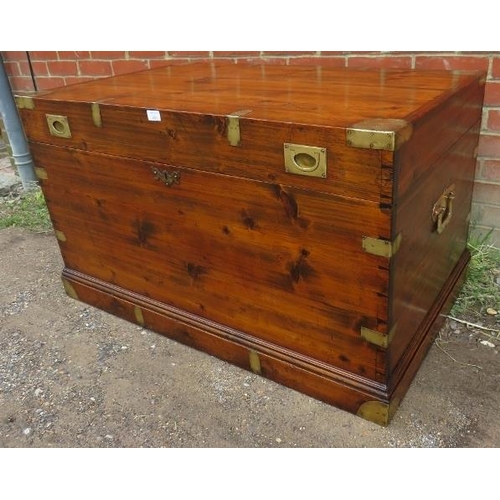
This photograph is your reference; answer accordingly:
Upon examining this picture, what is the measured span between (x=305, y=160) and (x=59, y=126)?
889 mm

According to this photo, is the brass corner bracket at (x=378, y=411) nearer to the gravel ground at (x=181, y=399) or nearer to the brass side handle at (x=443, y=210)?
the gravel ground at (x=181, y=399)

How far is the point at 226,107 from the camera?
1.36 m

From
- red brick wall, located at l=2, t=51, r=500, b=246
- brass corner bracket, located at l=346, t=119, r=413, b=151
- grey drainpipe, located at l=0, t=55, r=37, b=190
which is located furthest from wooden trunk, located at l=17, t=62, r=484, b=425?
grey drainpipe, located at l=0, t=55, r=37, b=190

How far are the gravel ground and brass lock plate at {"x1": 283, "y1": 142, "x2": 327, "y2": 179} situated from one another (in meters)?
0.69

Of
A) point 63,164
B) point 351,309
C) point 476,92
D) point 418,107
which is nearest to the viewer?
point 418,107

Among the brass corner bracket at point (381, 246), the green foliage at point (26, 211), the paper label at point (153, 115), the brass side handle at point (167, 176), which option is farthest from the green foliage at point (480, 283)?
the green foliage at point (26, 211)

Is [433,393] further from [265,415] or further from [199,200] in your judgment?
[199,200]

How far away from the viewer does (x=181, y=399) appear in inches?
61.7

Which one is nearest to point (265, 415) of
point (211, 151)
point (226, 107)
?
point (211, 151)

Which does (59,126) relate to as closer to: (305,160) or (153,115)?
(153,115)

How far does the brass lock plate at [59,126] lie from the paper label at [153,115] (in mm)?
358

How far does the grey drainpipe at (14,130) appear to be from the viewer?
3137 millimetres

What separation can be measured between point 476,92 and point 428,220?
19.0 inches

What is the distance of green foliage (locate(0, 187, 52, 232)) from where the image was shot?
2.83 m
